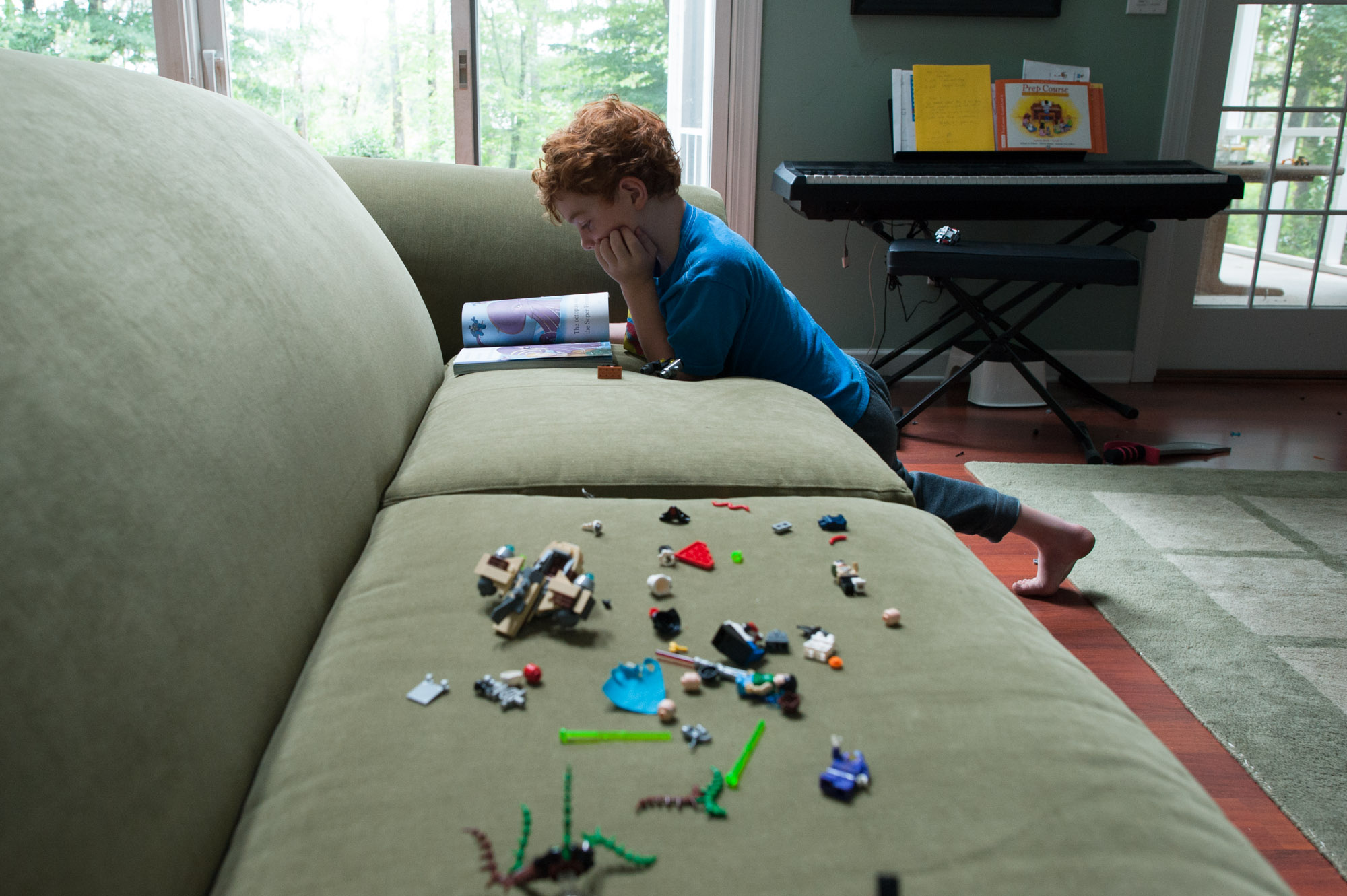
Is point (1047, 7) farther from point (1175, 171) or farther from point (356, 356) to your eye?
point (356, 356)

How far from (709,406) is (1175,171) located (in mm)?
2275

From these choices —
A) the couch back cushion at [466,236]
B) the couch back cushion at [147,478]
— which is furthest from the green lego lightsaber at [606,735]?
the couch back cushion at [466,236]

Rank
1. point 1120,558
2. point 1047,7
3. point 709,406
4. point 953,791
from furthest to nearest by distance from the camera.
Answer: point 1047,7 → point 1120,558 → point 709,406 → point 953,791

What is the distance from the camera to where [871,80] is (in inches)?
126

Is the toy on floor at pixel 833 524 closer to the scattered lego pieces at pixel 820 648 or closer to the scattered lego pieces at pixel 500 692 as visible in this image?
the scattered lego pieces at pixel 820 648

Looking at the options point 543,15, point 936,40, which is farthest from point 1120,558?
point 543,15

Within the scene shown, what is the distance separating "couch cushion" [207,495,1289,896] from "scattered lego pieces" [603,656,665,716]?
0.01 metres

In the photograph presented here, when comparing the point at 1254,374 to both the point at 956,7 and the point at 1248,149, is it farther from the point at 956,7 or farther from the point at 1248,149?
the point at 956,7

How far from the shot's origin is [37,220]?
1.90ft

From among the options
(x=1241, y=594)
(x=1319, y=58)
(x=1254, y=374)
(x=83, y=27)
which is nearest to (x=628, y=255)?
(x=1241, y=594)

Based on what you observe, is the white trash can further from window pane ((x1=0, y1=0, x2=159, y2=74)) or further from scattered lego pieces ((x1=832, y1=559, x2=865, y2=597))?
window pane ((x1=0, y1=0, x2=159, y2=74))

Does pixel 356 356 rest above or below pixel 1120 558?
above

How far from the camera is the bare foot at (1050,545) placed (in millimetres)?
1592

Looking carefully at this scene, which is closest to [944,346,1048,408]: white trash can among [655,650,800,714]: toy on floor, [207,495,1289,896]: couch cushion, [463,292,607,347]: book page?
[463,292,607,347]: book page
